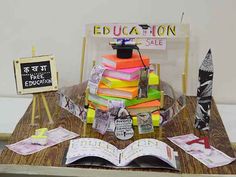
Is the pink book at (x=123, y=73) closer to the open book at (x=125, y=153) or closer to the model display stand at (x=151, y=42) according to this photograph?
the model display stand at (x=151, y=42)

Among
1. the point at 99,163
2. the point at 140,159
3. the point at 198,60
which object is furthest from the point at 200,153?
the point at 198,60

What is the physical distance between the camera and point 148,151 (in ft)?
3.65

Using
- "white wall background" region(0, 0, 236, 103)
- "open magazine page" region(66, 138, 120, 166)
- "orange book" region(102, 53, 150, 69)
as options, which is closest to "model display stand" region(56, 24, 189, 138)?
"white wall background" region(0, 0, 236, 103)

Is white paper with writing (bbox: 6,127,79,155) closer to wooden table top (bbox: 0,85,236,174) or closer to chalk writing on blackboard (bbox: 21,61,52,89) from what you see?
wooden table top (bbox: 0,85,236,174)

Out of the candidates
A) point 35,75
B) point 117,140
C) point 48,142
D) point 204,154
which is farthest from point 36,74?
point 204,154

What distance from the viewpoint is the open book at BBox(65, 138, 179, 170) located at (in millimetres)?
1107

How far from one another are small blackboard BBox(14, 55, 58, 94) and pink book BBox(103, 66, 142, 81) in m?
0.22

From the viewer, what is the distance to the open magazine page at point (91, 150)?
1.11 meters

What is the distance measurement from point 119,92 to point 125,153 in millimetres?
309

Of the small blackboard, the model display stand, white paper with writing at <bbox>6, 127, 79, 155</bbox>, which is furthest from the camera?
the model display stand

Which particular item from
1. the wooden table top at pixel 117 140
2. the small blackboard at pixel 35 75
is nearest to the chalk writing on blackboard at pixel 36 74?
the small blackboard at pixel 35 75

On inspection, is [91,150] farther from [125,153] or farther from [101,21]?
[101,21]

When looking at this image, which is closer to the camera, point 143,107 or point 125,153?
point 125,153

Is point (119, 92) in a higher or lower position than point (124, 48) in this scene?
lower
